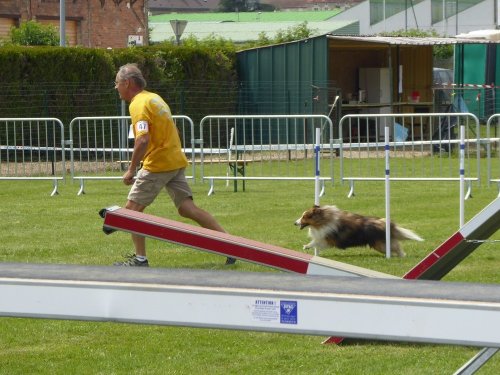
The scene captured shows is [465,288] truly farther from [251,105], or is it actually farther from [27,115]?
[251,105]

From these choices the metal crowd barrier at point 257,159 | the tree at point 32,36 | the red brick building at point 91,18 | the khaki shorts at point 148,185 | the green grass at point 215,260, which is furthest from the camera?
the red brick building at point 91,18

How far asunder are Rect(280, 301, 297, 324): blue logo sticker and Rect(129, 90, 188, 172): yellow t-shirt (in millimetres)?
6765

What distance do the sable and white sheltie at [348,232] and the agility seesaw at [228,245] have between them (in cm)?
459

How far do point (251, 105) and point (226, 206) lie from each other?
13.3 m

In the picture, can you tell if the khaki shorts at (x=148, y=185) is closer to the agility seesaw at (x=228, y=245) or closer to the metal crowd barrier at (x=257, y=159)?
the agility seesaw at (x=228, y=245)

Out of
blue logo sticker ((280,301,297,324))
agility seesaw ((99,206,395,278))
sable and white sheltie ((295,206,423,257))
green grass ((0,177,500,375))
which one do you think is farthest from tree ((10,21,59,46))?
blue logo sticker ((280,301,297,324))

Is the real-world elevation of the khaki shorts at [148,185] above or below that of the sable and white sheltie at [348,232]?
above

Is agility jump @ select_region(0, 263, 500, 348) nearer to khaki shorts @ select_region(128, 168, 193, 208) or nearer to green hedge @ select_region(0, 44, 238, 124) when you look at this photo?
khaki shorts @ select_region(128, 168, 193, 208)

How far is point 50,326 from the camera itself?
7.90 m

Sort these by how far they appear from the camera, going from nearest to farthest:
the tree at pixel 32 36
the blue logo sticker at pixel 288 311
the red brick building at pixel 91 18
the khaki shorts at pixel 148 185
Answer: the blue logo sticker at pixel 288 311 < the khaki shorts at pixel 148 185 < the tree at pixel 32 36 < the red brick building at pixel 91 18

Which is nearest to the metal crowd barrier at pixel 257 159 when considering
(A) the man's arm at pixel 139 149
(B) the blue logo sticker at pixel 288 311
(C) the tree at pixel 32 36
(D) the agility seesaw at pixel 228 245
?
(A) the man's arm at pixel 139 149

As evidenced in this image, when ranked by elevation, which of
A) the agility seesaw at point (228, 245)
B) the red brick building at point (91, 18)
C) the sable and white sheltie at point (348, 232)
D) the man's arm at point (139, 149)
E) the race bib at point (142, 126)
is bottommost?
the sable and white sheltie at point (348, 232)

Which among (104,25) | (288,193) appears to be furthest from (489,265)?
(104,25)

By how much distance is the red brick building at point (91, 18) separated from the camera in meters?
42.2
